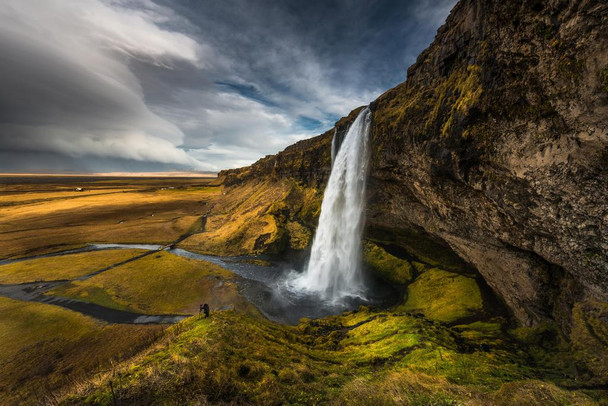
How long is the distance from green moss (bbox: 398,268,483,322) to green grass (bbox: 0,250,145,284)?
4220 centimetres

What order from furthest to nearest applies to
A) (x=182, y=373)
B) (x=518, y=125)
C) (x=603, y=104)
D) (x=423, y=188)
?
(x=423, y=188) → (x=518, y=125) → (x=603, y=104) → (x=182, y=373)

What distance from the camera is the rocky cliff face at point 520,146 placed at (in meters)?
9.06

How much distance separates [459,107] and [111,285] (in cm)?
3975

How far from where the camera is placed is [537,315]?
14.9 metres

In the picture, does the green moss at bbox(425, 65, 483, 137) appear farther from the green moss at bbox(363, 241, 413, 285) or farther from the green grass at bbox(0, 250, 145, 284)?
the green grass at bbox(0, 250, 145, 284)

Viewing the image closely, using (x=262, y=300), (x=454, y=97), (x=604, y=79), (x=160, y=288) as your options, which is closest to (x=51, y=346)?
(x=160, y=288)

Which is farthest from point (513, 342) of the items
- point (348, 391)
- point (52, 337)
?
point (52, 337)

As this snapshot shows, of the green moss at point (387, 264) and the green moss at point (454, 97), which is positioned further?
the green moss at point (387, 264)

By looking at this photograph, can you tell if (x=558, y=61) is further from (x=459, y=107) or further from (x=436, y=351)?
(x=436, y=351)

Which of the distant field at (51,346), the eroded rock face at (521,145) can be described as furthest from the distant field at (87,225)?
the eroded rock face at (521,145)

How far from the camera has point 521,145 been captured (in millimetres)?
11781

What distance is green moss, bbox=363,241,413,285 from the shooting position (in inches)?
1099

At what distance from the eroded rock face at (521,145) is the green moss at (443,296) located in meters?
2.72

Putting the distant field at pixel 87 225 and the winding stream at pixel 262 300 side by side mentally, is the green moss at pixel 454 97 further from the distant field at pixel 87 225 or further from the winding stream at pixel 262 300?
the distant field at pixel 87 225
